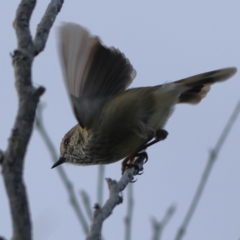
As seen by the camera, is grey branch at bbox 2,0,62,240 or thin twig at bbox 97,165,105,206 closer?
grey branch at bbox 2,0,62,240

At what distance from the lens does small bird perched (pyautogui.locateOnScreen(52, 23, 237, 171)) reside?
4648 mm

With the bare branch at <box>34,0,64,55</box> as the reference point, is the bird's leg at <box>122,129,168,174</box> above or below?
below

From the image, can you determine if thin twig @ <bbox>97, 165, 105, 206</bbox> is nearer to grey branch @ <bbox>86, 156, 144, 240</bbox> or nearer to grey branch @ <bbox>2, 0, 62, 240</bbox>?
grey branch @ <bbox>86, 156, 144, 240</bbox>

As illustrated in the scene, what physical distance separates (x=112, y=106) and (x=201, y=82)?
0.98m

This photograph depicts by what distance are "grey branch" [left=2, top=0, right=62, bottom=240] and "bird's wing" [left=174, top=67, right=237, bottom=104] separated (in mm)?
3188

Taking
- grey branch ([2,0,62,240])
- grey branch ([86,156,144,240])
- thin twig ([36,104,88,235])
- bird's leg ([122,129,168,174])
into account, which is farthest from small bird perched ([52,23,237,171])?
grey branch ([2,0,62,240])

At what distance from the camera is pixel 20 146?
1896mm

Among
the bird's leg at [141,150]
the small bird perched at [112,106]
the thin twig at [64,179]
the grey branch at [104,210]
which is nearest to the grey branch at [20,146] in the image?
the grey branch at [104,210]

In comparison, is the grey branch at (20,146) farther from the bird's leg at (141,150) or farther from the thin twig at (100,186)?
the bird's leg at (141,150)

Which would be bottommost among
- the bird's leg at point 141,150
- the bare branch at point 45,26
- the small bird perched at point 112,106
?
the bird's leg at point 141,150

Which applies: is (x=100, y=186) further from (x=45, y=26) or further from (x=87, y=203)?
(x=45, y=26)

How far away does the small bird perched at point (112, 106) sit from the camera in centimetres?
465

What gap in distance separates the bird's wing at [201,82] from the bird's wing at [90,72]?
0.58 metres

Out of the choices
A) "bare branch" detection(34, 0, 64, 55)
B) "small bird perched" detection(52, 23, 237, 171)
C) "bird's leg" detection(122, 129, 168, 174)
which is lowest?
"bird's leg" detection(122, 129, 168, 174)
